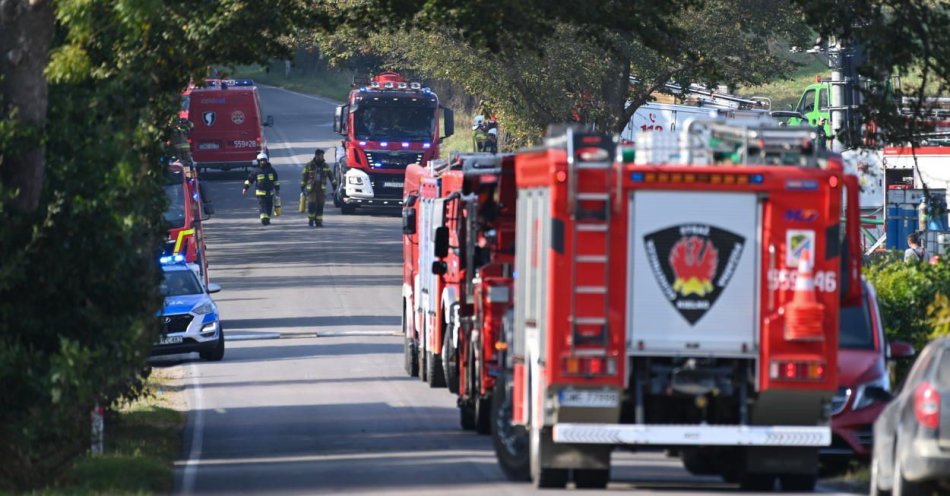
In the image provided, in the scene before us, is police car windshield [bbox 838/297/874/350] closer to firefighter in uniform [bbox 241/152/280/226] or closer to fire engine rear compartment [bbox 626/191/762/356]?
fire engine rear compartment [bbox 626/191/762/356]

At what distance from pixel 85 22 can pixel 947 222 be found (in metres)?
26.6

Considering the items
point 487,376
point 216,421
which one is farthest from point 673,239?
point 216,421

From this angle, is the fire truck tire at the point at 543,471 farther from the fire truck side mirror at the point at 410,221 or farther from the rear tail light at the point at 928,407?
the fire truck side mirror at the point at 410,221

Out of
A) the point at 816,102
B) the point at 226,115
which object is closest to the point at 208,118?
the point at 226,115

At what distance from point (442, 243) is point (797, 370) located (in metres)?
7.51

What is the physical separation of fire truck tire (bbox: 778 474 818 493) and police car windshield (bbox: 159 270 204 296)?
603 inches

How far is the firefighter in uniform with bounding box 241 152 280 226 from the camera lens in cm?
4766

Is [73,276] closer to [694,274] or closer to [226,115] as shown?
[694,274]

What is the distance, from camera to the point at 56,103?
596 inches

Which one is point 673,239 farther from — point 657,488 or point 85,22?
point 85,22

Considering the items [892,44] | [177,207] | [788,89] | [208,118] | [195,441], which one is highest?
[788,89]

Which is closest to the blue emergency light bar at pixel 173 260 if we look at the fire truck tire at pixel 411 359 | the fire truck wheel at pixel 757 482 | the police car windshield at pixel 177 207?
the police car windshield at pixel 177 207

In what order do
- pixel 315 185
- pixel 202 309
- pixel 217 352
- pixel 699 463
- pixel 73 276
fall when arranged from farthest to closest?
pixel 315 185, pixel 217 352, pixel 202 309, pixel 699 463, pixel 73 276

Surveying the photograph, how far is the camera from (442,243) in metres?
19.3
